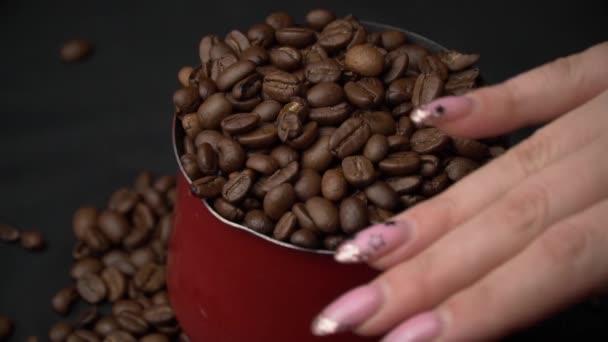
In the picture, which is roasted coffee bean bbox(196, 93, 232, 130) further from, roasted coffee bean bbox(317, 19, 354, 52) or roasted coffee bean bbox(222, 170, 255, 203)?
roasted coffee bean bbox(317, 19, 354, 52)

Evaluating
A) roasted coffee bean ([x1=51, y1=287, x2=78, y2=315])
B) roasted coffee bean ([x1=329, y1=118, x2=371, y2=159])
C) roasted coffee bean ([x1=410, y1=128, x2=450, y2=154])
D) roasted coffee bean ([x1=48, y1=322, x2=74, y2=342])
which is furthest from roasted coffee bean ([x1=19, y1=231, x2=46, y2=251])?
roasted coffee bean ([x1=410, y1=128, x2=450, y2=154])

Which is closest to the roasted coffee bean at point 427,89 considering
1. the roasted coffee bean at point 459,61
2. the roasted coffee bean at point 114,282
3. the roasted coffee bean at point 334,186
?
the roasted coffee bean at point 459,61

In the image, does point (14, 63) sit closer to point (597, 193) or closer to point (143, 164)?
point (143, 164)

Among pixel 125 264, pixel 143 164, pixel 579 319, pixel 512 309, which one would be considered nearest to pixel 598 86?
pixel 512 309

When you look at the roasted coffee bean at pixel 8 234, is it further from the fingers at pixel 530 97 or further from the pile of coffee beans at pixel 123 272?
the fingers at pixel 530 97

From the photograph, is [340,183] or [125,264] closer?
[340,183]

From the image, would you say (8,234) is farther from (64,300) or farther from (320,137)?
(320,137)
